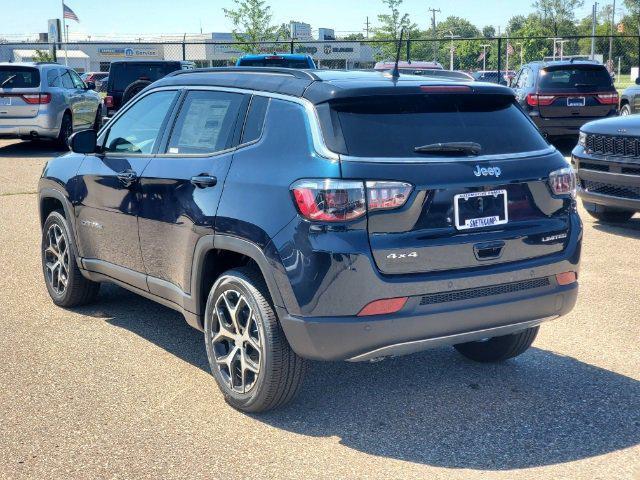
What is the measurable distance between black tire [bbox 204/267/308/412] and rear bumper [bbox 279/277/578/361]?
0.52 ft

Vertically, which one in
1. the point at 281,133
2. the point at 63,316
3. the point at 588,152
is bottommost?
the point at 63,316

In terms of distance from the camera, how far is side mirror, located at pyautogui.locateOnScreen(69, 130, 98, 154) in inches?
236

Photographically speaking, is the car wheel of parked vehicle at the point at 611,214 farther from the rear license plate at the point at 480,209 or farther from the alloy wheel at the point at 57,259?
the rear license plate at the point at 480,209

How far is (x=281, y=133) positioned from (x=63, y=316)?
9.48 ft

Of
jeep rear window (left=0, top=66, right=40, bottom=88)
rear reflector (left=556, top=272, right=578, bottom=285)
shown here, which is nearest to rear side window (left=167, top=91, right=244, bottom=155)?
rear reflector (left=556, top=272, right=578, bottom=285)

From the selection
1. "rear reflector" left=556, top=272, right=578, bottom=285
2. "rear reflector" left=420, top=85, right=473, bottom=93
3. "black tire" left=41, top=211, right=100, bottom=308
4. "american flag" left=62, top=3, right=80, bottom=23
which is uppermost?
"american flag" left=62, top=3, right=80, bottom=23

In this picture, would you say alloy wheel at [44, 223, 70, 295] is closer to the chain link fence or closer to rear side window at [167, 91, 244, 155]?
rear side window at [167, 91, 244, 155]

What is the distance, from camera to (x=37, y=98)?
1872 centimetres

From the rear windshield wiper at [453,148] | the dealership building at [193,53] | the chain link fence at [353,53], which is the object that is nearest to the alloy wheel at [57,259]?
the rear windshield wiper at [453,148]

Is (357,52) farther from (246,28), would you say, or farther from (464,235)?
(464,235)

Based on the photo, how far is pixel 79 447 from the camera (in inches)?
168

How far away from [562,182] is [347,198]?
1.29 metres

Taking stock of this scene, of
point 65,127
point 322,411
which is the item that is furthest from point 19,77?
point 322,411

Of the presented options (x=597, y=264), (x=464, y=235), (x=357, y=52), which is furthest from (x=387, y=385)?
(x=357, y=52)
